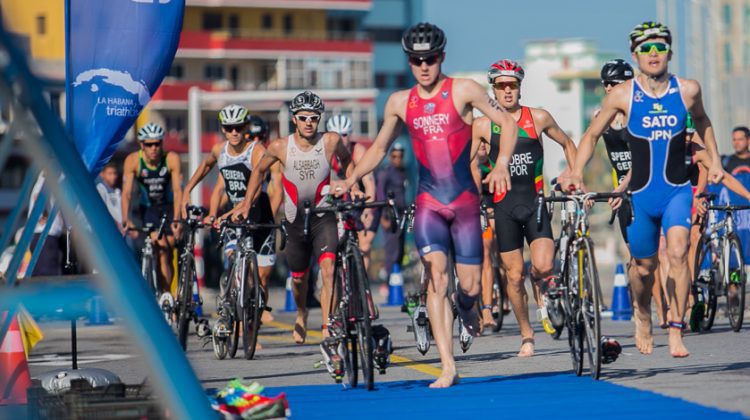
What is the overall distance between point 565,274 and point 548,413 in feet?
8.24

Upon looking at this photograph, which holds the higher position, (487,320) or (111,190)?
(111,190)

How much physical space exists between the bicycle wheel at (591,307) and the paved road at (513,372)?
0.53ft

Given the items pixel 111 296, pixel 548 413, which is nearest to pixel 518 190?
pixel 548 413

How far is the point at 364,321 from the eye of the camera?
35.3 feet

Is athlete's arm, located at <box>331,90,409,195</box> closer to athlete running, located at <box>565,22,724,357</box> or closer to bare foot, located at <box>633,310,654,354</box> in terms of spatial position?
athlete running, located at <box>565,22,724,357</box>

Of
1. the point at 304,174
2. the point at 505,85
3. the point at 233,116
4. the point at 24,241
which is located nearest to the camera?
the point at 24,241

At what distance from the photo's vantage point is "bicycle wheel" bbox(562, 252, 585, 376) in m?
11.0

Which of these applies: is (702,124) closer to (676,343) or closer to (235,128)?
(676,343)

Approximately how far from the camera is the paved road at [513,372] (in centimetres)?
959

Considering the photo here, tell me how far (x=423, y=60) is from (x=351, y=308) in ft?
5.54

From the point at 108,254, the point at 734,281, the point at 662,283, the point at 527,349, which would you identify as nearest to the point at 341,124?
the point at 662,283

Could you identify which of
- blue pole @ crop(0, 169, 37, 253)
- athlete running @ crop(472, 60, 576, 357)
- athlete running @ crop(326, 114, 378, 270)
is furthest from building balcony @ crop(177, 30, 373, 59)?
blue pole @ crop(0, 169, 37, 253)

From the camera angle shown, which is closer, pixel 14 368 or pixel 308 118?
pixel 14 368

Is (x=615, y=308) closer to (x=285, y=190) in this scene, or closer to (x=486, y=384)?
(x=285, y=190)
